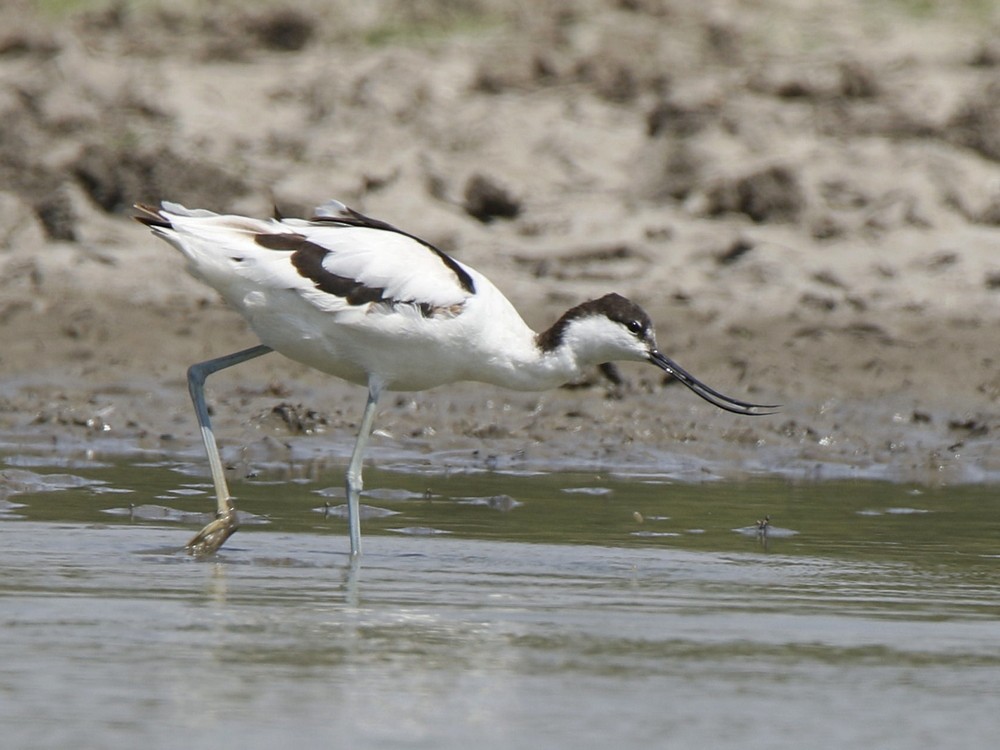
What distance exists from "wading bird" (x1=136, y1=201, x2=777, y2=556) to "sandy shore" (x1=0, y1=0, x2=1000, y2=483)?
173cm

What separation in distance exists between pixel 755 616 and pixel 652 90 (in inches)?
324

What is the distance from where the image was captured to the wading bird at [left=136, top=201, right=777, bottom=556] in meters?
7.05

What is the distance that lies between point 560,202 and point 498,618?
7023 mm

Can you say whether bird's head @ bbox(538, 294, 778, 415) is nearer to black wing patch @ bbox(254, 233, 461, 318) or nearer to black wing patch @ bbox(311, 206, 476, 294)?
black wing patch @ bbox(311, 206, 476, 294)

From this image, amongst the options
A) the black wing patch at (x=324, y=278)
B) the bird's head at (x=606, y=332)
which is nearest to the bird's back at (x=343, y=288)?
the black wing patch at (x=324, y=278)

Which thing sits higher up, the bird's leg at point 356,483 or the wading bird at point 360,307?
the wading bird at point 360,307

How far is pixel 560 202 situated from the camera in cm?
1247

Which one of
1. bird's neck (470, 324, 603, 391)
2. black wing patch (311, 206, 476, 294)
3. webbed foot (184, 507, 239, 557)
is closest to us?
webbed foot (184, 507, 239, 557)

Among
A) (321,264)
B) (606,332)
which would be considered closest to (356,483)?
(321,264)

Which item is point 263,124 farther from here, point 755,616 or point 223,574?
point 755,616

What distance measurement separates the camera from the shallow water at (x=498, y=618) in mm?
4535

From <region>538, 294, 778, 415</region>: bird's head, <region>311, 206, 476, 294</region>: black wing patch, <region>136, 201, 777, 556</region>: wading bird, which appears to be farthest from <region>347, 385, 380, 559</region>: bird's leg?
<region>538, 294, 778, 415</region>: bird's head

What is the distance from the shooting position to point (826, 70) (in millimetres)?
13695

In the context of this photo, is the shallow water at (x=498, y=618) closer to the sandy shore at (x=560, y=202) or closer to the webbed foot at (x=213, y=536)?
the webbed foot at (x=213, y=536)
